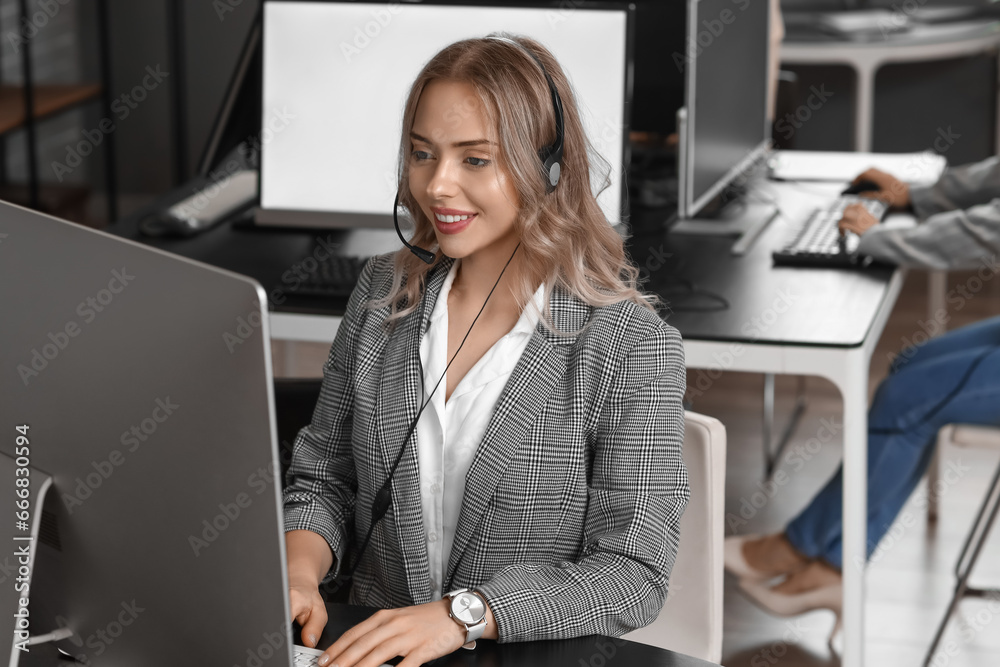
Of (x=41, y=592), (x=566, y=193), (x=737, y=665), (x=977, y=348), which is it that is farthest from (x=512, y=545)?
(x=977, y=348)

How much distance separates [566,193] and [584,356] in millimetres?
184

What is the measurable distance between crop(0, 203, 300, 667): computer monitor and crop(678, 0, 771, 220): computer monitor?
5.43 ft

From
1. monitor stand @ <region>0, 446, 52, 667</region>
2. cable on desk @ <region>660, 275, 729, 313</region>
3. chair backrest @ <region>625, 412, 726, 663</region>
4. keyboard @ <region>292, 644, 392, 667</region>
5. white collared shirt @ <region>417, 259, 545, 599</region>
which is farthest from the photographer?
cable on desk @ <region>660, 275, 729, 313</region>

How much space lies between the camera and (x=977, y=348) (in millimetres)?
2289

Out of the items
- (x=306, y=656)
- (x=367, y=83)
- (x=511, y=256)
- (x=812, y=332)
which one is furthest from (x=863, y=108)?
(x=306, y=656)

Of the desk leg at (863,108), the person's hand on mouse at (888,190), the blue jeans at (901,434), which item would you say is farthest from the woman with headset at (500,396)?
the desk leg at (863,108)

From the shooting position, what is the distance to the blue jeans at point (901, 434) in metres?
2.20

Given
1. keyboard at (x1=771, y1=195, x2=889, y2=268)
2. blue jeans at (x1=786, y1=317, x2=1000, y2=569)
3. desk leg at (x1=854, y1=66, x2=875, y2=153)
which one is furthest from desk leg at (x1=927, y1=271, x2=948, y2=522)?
A: desk leg at (x1=854, y1=66, x2=875, y2=153)

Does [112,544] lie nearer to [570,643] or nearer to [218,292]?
[218,292]

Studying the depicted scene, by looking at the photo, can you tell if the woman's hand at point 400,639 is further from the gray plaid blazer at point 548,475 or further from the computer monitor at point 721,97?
the computer monitor at point 721,97

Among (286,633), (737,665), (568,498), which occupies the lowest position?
(737,665)

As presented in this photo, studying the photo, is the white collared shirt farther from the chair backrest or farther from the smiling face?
the chair backrest

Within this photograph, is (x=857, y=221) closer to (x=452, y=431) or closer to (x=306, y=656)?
(x=452, y=431)

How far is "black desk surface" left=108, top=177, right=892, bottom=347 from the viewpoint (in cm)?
195
